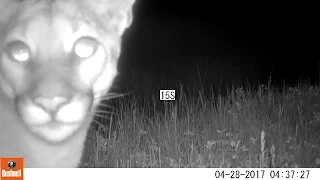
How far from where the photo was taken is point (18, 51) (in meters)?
2.94

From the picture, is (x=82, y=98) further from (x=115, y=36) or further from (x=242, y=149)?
(x=242, y=149)

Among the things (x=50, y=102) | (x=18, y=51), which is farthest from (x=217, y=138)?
(x=18, y=51)

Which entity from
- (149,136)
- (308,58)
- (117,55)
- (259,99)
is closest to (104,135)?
(149,136)

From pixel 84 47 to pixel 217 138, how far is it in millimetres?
1578

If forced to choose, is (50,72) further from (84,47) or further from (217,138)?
(217,138)

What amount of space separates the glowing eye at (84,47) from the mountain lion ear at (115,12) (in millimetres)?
312

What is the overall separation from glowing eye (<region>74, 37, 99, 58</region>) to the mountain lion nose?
46 centimetres

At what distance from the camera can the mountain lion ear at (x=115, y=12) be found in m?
3.29

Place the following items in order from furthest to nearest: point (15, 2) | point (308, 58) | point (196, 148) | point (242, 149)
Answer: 1. point (308, 58)
2. point (196, 148)
3. point (242, 149)
4. point (15, 2)

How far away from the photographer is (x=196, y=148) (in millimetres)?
3514

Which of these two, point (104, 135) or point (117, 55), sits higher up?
point (117, 55)

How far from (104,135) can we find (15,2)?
1719 mm

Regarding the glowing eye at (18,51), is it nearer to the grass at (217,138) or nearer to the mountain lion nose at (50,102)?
the mountain lion nose at (50,102)

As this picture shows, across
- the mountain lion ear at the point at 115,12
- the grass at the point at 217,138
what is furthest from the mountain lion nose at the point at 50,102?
the mountain lion ear at the point at 115,12
